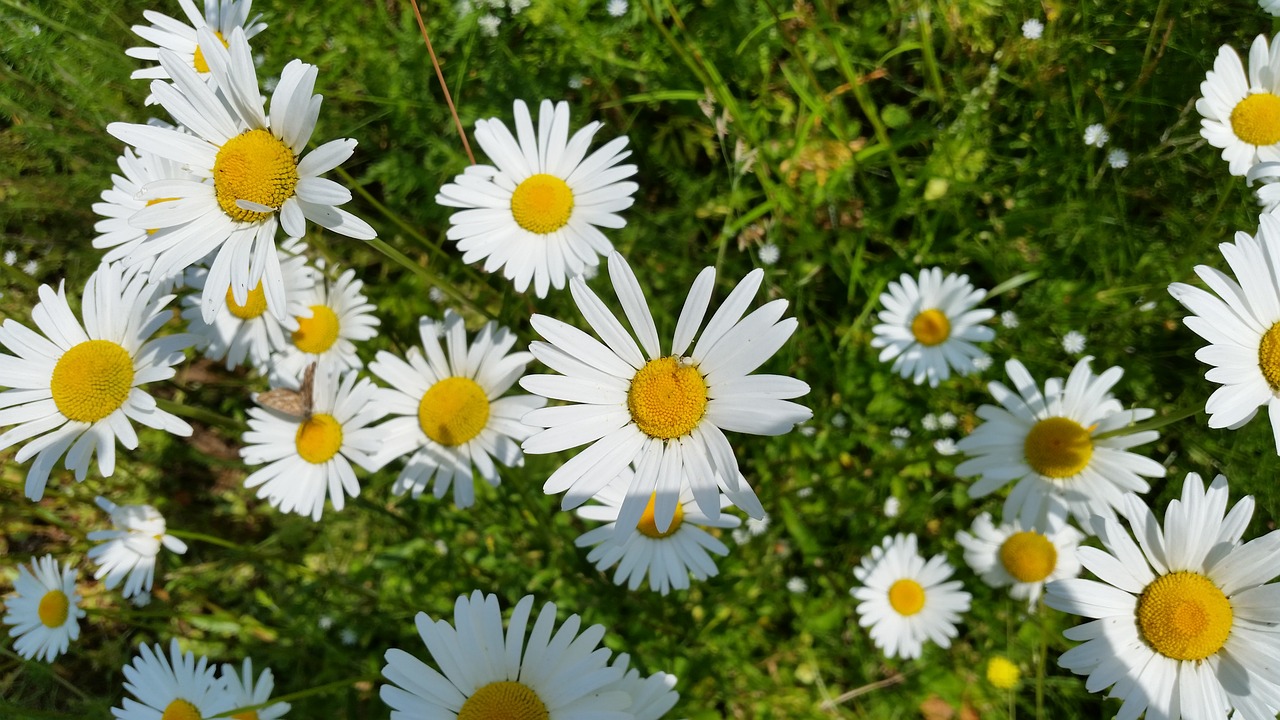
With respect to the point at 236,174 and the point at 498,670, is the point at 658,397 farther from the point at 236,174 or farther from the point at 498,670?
the point at 236,174

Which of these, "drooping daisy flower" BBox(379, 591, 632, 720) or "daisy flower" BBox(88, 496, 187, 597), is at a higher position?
"daisy flower" BBox(88, 496, 187, 597)

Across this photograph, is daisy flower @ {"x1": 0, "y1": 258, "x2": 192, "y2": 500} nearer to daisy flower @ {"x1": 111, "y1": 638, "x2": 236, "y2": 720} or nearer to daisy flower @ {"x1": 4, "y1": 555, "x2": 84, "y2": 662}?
daisy flower @ {"x1": 111, "y1": 638, "x2": 236, "y2": 720}

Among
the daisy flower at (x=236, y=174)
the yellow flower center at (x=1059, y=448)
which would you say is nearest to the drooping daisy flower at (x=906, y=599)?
the yellow flower center at (x=1059, y=448)

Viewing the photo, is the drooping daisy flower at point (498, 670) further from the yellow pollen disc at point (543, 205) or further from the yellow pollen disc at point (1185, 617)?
the yellow pollen disc at point (1185, 617)

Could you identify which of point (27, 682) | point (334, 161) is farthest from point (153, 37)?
point (27, 682)

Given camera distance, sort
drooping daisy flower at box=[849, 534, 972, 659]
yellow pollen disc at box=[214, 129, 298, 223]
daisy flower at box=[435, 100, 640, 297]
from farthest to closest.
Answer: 1. drooping daisy flower at box=[849, 534, 972, 659]
2. daisy flower at box=[435, 100, 640, 297]
3. yellow pollen disc at box=[214, 129, 298, 223]

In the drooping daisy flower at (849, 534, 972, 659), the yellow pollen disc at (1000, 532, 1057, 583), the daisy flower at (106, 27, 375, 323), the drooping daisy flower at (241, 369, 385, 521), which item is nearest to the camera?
the daisy flower at (106, 27, 375, 323)

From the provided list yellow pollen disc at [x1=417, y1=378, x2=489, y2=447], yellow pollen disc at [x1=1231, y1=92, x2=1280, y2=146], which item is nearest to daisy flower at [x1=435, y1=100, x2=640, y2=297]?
yellow pollen disc at [x1=417, y1=378, x2=489, y2=447]

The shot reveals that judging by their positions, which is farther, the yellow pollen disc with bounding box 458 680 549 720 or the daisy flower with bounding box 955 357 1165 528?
the daisy flower with bounding box 955 357 1165 528
